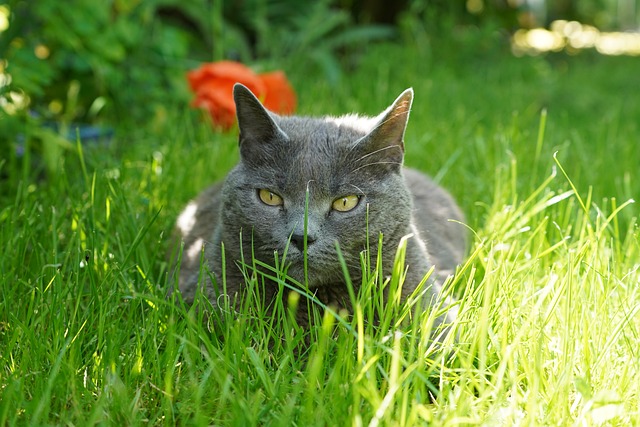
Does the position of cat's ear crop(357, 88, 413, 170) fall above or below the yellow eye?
above

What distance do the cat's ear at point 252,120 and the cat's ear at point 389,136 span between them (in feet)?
0.73

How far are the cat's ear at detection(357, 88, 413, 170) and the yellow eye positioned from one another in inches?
4.3

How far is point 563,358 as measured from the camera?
57.8 inches

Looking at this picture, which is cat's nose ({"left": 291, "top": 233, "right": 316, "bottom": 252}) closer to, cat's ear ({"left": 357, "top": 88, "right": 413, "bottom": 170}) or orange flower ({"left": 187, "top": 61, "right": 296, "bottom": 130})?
cat's ear ({"left": 357, "top": 88, "right": 413, "bottom": 170})

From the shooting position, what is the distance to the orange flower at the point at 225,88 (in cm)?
328

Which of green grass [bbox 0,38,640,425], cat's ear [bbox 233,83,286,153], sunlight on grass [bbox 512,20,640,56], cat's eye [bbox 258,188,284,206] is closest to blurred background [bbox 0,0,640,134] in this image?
sunlight on grass [bbox 512,20,640,56]

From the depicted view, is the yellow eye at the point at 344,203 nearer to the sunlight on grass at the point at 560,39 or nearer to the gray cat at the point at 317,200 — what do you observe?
the gray cat at the point at 317,200

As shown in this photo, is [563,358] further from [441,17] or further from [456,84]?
[441,17]

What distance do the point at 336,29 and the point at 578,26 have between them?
12.2ft

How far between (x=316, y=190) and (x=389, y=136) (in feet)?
0.85

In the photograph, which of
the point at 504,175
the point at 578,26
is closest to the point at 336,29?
the point at 504,175

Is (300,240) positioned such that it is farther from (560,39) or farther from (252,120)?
(560,39)

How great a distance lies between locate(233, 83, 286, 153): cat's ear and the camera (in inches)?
69.1

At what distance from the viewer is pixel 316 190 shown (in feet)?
5.48
